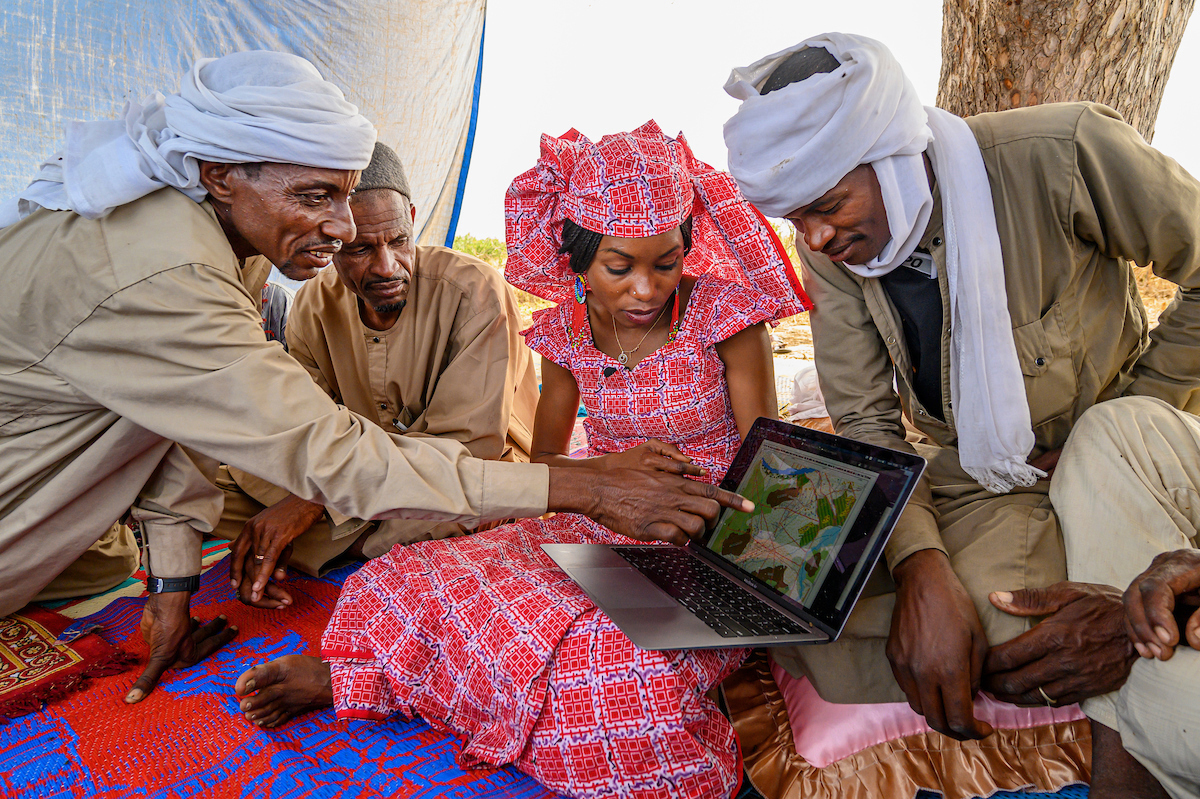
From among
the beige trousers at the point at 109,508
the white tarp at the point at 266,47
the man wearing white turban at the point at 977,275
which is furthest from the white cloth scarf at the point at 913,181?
the white tarp at the point at 266,47

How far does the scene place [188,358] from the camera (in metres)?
1.90

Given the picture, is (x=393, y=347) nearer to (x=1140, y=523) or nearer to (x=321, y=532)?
(x=321, y=532)

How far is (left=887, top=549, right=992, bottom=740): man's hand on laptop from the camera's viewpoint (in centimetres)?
151

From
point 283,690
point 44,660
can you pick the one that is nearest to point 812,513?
point 283,690

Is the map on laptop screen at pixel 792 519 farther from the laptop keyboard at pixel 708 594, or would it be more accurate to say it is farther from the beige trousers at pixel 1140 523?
the beige trousers at pixel 1140 523

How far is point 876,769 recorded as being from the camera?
1.72m

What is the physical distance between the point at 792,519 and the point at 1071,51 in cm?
285

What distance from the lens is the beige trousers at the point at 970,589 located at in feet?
5.41

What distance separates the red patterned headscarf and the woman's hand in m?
0.51

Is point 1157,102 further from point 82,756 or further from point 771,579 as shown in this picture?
point 82,756

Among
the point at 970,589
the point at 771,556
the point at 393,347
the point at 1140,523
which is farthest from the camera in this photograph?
the point at 393,347

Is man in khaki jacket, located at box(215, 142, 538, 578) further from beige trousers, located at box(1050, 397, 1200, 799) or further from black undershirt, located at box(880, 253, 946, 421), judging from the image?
beige trousers, located at box(1050, 397, 1200, 799)

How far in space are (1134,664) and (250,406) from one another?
189 centimetres

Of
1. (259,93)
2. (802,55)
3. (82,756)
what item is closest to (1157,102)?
(802,55)
